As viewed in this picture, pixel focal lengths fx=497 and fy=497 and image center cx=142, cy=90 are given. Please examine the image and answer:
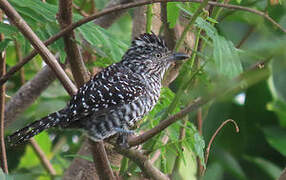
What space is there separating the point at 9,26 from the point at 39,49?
16.1 inches

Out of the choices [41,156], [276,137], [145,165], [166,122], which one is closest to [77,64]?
[145,165]

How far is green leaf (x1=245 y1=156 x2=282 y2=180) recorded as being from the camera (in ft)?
13.0

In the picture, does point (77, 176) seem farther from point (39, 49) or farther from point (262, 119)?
point (262, 119)

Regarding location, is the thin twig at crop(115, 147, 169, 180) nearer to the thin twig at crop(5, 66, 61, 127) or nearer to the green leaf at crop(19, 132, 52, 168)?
the thin twig at crop(5, 66, 61, 127)

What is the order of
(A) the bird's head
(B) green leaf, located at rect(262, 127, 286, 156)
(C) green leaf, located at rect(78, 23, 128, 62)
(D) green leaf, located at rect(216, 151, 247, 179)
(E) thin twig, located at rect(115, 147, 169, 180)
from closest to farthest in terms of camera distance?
(E) thin twig, located at rect(115, 147, 169, 180)
(C) green leaf, located at rect(78, 23, 128, 62)
(A) the bird's head
(B) green leaf, located at rect(262, 127, 286, 156)
(D) green leaf, located at rect(216, 151, 247, 179)

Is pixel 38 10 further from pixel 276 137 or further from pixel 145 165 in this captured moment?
pixel 276 137

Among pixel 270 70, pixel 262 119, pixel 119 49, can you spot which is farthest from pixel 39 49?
pixel 262 119

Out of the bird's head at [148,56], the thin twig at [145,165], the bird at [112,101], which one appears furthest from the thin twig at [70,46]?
the bird's head at [148,56]

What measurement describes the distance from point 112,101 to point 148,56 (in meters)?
0.69

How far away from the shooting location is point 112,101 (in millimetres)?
2934

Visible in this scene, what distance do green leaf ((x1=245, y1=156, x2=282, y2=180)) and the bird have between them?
1222mm

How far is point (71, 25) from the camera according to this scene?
2293 mm

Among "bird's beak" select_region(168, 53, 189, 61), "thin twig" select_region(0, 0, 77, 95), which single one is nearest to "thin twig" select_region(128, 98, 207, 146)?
"thin twig" select_region(0, 0, 77, 95)

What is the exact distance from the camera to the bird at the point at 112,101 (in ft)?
8.66
